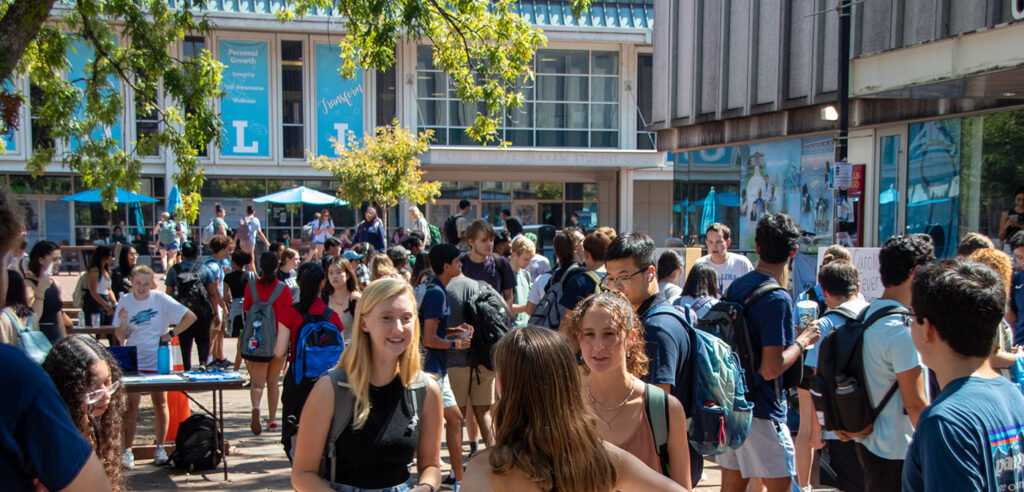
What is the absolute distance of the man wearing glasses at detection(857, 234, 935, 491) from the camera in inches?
158

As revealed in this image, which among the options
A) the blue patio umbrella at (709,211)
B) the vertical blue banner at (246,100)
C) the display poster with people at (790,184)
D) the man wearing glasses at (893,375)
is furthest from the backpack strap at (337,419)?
the vertical blue banner at (246,100)

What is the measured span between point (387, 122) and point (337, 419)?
1131 inches

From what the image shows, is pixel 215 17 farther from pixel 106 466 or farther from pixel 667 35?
pixel 106 466

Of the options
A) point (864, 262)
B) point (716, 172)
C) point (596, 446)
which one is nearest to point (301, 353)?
point (596, 446)

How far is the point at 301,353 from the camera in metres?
5.71

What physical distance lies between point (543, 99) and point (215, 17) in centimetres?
1254

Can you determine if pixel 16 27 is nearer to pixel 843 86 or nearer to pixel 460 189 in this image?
pixel 843 86

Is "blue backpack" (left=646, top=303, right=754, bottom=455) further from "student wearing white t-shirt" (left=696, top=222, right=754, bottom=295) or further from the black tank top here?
"student wearing white t-shirt" (left=696, top=222, right=754, bottom=295)

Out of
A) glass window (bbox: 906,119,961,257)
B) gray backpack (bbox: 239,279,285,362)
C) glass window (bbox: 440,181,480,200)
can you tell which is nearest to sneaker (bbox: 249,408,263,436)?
gray backpack (bbox: 239,279,285,362)

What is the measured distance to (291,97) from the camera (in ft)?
100

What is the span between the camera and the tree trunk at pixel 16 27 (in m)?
7.44

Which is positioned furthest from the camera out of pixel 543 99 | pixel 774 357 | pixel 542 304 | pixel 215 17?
pixel 543 99

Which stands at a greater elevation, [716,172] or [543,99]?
[543,99]

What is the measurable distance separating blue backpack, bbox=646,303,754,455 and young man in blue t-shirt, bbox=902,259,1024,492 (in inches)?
44.3
